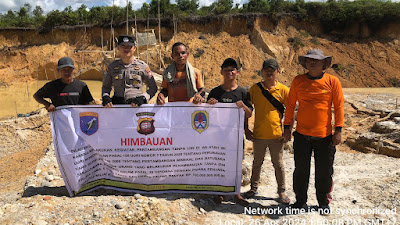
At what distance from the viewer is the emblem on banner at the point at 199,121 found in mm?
3504

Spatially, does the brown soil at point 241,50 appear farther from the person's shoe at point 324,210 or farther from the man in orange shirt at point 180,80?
the person's shoe at point 324,210

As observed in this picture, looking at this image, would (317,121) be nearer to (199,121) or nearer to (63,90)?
(199,121)

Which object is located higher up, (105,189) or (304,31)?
(304,31)

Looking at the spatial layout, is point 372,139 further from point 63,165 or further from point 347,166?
point 63,165

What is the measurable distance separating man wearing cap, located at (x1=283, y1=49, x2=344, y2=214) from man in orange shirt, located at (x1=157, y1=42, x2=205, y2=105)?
48.3 inches

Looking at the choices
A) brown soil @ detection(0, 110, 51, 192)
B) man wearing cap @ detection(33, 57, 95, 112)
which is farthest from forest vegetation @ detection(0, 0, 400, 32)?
man wearing cap @ detection(33, 57, 95, 112)

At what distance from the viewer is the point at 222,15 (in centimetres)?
2642

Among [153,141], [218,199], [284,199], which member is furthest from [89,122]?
[284,199]

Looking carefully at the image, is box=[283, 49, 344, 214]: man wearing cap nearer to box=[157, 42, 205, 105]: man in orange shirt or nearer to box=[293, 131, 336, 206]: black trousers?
box=[293, 131, 336, 206]: black trousers

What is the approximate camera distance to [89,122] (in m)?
3.52

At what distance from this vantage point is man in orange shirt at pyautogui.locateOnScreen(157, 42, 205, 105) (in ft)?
11.5

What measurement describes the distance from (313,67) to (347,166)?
321 centimetres

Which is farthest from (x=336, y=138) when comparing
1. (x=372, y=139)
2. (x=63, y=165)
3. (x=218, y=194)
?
(x=372, y=139)

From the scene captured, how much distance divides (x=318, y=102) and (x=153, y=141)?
2.07 metres
